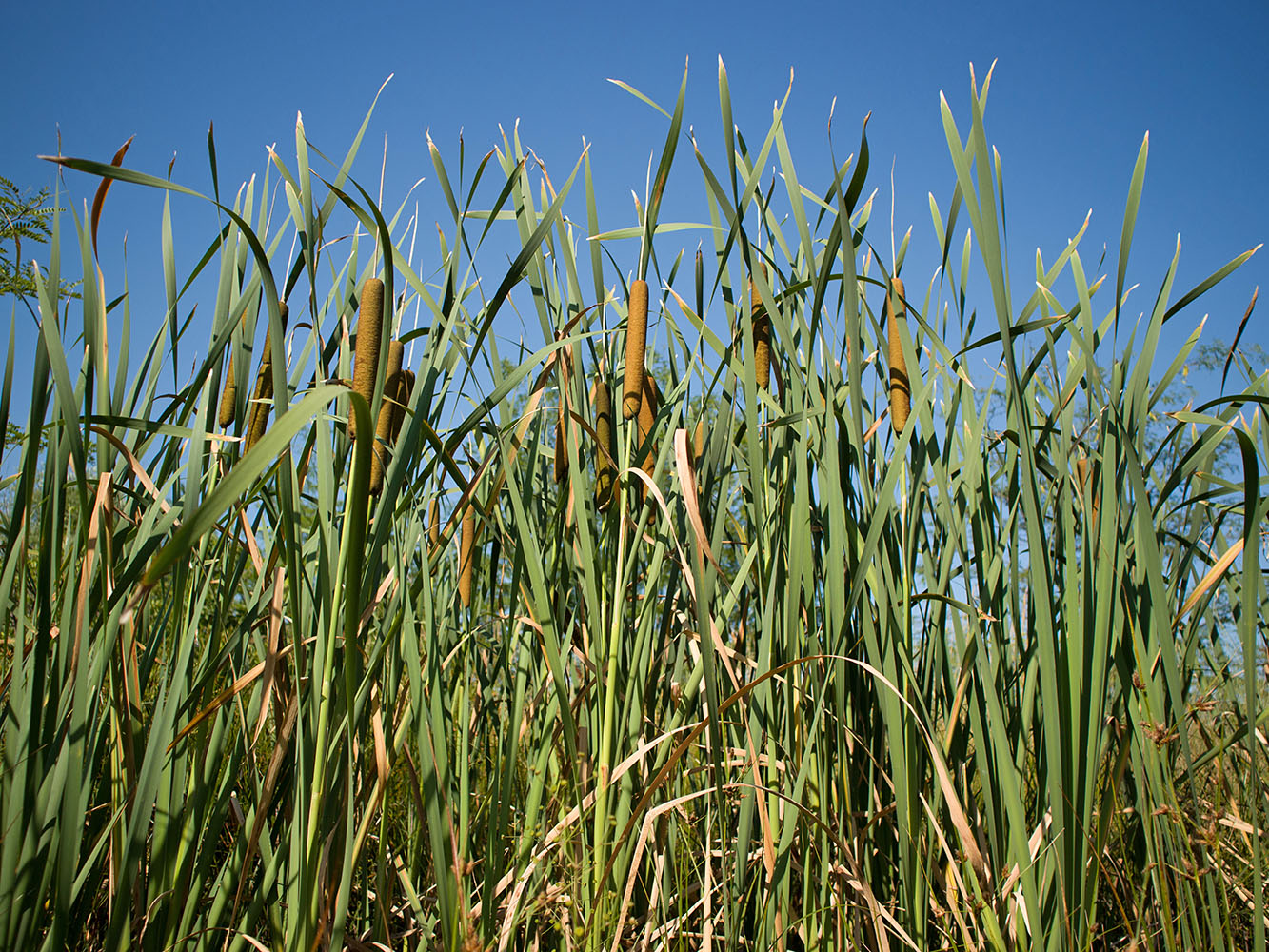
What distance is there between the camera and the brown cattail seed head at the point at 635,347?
1.21 metres

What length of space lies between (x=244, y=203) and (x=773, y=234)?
98cm

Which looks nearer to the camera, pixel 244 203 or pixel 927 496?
pixel 244 203

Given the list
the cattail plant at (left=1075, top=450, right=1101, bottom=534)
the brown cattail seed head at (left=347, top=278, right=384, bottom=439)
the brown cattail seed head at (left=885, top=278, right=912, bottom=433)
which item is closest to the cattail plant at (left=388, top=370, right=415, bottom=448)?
the brown cattail seed head at (left=347, top=278, right=384, bottom=439)

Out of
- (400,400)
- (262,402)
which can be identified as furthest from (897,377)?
(262,402)

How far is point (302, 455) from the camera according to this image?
125cm

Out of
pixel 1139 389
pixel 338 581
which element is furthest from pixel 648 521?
pixel 1139 389

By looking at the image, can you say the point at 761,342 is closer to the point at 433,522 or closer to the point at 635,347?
the point at 635,347

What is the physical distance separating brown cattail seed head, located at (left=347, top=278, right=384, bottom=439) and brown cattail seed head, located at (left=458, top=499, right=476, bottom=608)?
45cm

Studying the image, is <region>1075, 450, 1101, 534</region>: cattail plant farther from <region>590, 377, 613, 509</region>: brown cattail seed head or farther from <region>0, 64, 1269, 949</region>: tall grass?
<region>590, 377, 613, 509</region>: brown cattail seed head

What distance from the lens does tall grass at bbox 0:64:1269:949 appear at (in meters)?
0.97

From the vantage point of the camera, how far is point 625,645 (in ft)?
4.68

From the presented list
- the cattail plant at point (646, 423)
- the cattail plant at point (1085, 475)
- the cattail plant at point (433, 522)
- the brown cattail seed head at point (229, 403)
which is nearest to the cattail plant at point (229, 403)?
the brown cattail seed head at point (229, 403)

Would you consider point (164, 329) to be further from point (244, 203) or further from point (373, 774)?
point (373, 774)

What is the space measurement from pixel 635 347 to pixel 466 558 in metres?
0.51
